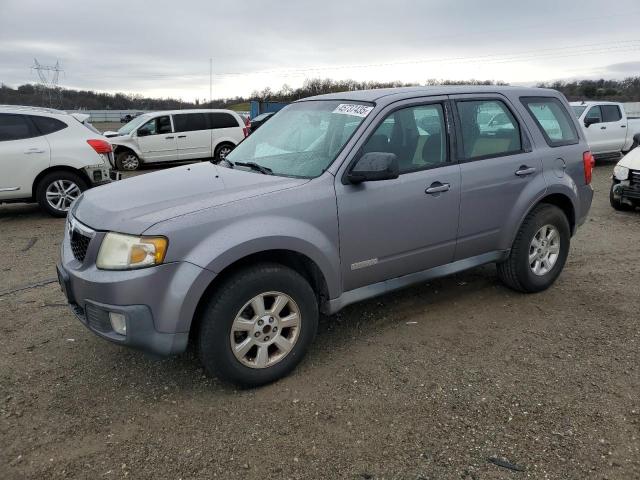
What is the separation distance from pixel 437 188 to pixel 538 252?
57.2 inches

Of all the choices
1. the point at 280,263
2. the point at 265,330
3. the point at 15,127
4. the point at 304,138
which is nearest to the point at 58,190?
the point at 15,127

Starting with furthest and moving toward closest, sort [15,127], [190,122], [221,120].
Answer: [221,120] → [190,122] → [15,127]

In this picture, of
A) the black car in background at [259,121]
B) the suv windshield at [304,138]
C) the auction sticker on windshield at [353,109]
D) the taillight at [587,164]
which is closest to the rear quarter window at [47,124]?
the black car in background at [259,121]

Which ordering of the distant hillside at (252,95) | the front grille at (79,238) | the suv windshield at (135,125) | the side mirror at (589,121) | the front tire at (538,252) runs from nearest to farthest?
the front grille at (79,238), the front tire at (538,252), the side mirror at (589,121), the suv windshield at (135,125), the distant hillside at (252,95)

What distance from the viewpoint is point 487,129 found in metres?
4.11

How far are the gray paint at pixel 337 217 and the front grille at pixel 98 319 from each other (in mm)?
73

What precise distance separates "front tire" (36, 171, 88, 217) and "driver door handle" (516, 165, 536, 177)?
6.53 m

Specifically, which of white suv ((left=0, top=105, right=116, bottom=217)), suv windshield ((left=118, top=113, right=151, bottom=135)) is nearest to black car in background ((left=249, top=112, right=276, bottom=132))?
white suv ((left=0, top=105, right=116, bottom=217))

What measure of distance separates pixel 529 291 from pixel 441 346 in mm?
1372

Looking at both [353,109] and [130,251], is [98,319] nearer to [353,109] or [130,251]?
[130,251]

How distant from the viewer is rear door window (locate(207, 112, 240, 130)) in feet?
48.5

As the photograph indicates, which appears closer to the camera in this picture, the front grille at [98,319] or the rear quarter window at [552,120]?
the front grille at [98,319]

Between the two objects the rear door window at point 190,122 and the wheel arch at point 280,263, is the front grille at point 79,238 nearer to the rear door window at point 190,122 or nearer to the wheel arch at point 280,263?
the wheel arch at point 280,263

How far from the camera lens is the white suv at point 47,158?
7.65 m
